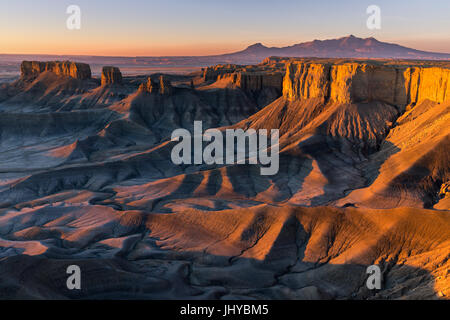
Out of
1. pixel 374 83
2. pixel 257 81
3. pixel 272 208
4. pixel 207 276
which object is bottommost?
pixel 207 276

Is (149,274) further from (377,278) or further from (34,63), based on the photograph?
(34,63)

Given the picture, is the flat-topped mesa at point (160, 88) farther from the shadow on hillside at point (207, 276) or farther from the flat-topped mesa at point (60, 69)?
the shadow on hillside at point (207, 276)

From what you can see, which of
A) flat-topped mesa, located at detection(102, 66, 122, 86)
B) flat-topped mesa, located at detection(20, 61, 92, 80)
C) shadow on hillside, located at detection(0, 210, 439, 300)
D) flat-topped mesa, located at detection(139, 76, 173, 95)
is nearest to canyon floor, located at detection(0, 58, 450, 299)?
shadow on hillside, located at detection(0, 210, 439, 300)

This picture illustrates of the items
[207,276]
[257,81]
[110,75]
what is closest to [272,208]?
[207,276]

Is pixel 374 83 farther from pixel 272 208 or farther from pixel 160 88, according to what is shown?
pixel 160 88

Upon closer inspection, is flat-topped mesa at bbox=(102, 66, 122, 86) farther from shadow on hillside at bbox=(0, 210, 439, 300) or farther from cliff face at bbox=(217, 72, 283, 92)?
shadow on hillside at bbox=(0, 210, 439, 300)

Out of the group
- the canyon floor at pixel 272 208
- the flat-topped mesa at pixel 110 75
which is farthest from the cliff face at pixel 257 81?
the flat-topped mesa at pixel 110 75
